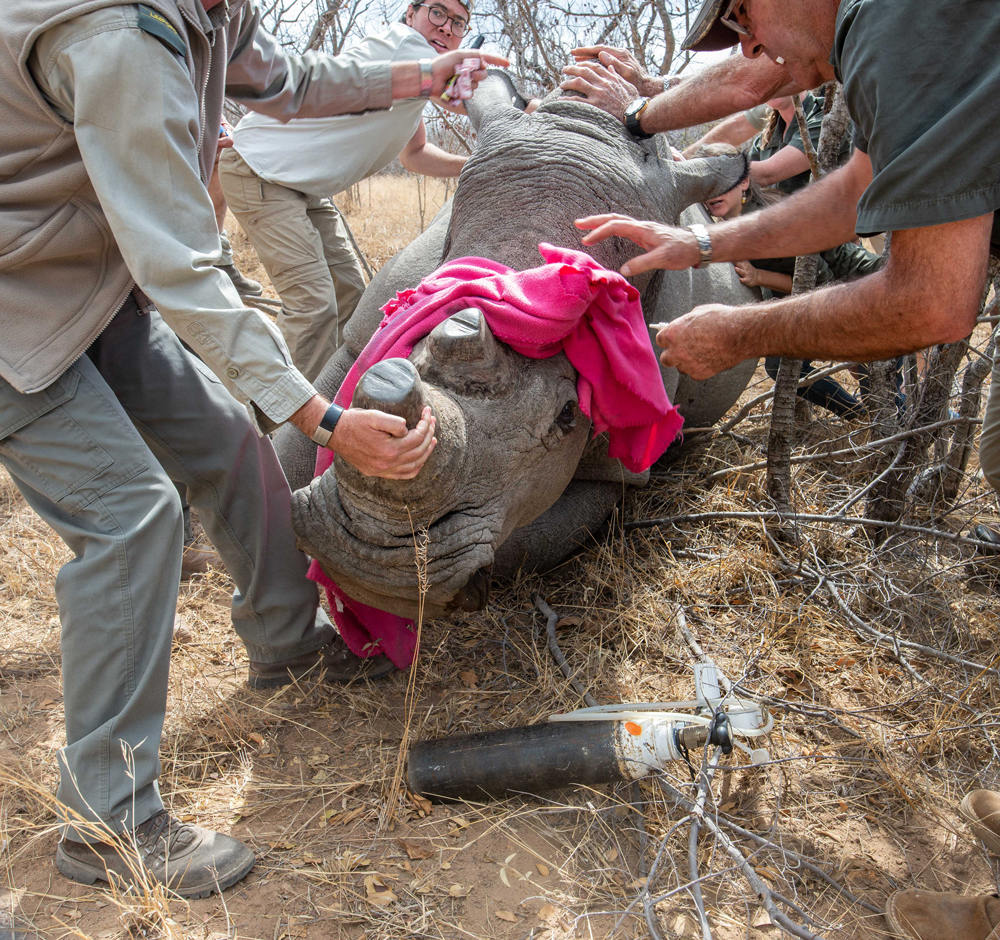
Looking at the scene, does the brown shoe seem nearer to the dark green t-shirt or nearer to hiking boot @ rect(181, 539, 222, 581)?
the dark green t-shirt

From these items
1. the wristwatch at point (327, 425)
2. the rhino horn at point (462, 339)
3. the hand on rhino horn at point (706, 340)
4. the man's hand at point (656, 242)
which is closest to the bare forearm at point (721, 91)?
the man's hand at point (656, 242)

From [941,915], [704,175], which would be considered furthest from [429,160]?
[941,915]

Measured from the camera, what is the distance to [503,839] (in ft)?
8.69

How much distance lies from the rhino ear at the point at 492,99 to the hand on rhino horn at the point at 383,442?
2383 millimetres

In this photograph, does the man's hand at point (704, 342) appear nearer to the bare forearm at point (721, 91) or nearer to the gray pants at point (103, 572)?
the bare forearm at point (721, 91)

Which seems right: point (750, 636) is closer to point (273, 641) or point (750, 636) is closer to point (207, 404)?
point (273, 641)

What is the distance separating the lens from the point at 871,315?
97.7 inches

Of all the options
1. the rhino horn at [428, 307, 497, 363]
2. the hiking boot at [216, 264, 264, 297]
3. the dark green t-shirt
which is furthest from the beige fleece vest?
the hiking boot at [216, 264, 264, 297]

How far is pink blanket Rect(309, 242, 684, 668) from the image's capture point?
9.57 ft

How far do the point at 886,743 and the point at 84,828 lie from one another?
103 inches

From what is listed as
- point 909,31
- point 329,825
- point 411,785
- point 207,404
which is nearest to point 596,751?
point 411,785

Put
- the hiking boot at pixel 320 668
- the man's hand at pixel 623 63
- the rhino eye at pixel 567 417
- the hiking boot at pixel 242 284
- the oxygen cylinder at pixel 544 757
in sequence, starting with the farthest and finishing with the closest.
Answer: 1. the hiking boot at pixel 242 284
2. the man's hand at pixel 623 63
3. the hiking boot at pixel 320 668
4. the rhino eye at pixel 567 417
5. the oxygen cylinder at pixel 544 757

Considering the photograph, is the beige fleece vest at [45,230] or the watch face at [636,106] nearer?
the beige fleece vest at [45,230]

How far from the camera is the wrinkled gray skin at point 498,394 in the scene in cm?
260
